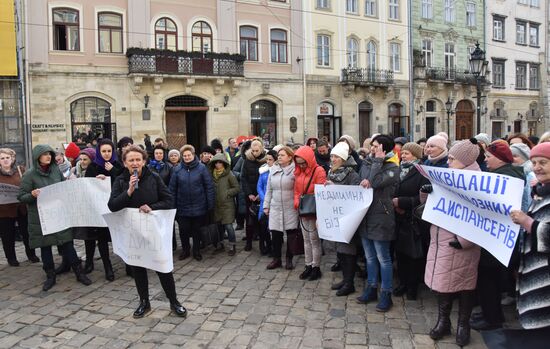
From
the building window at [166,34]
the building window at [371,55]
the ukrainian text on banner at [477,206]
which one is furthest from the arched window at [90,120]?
the ukrainian text on banner at [477,206]

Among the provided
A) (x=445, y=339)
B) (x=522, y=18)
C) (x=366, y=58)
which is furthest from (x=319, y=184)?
(x=522, y=18)

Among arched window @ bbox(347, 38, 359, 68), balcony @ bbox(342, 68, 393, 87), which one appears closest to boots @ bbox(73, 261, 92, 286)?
balcony @ bbox(342, 68, 393, 87)

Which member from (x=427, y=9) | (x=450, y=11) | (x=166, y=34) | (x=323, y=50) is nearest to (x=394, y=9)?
(x=427, y=9)

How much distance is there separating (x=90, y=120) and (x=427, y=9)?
23.6 metres

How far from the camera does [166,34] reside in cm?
2230

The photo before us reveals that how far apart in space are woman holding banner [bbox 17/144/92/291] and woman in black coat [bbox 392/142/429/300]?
4276 millimetres

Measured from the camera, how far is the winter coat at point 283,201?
666 centimetres

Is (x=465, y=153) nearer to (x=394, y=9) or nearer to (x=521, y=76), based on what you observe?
(x=394, y=9)

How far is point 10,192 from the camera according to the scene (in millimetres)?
7133

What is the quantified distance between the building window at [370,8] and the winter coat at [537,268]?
91.0 ft

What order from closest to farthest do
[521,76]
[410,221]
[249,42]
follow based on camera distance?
[410,221]
[249,42]
[521,76]

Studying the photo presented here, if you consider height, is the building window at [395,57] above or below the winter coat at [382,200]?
above

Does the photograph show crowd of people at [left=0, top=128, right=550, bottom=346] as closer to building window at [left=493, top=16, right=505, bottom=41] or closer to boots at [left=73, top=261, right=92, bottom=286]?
boots at [left=73, top=261, right=92, bottom=286]

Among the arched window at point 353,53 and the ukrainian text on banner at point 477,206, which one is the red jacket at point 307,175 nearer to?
the ukrainian text on banner at point 477,206
